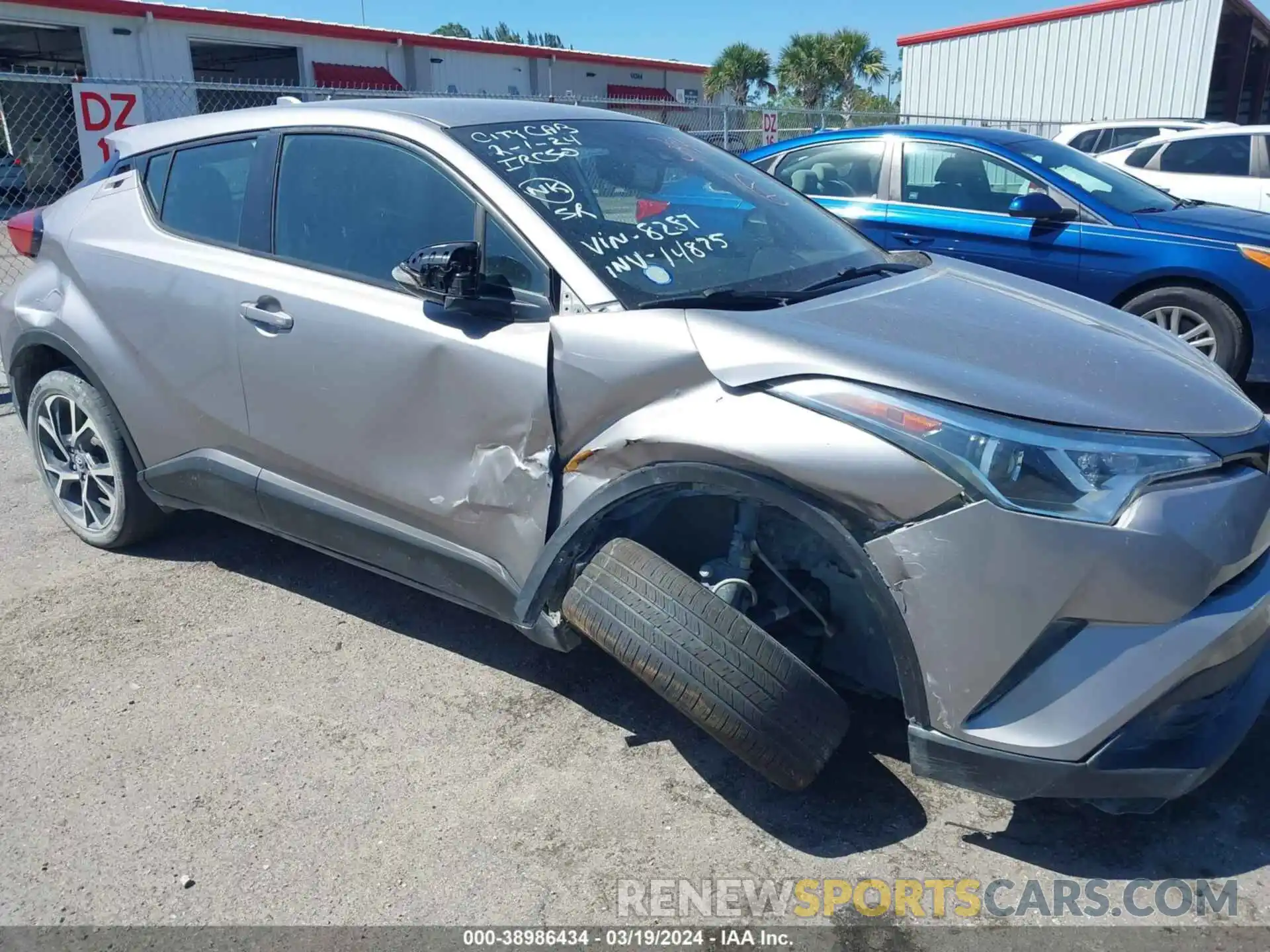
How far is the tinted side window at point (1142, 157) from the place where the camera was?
10.8 metres

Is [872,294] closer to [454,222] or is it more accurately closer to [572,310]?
[572,310]

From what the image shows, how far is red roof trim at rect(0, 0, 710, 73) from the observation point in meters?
22.8

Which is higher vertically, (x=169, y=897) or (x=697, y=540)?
(x=697, y=540)

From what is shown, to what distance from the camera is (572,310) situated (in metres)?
2.83

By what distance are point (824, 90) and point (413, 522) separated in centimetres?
4272

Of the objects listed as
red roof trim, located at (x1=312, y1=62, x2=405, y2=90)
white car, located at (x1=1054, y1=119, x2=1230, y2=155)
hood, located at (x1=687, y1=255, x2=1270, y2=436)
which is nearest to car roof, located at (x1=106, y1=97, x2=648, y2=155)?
hood, located at (x1=687, y1=255, x2=1270, y2=436)

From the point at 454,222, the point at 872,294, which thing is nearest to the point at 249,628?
the point at 454,222

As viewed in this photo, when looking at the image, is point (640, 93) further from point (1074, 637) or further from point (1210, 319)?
point (1074, 637)

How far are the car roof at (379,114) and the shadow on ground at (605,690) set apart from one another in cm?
159

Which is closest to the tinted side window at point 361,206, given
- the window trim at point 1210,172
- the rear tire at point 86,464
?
the rear tire at point 86,464

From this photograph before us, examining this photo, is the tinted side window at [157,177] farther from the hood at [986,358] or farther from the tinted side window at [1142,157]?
the tinted side window at [1142,157]

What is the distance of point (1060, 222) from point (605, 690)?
4.60 m

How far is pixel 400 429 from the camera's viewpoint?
3.14 meters

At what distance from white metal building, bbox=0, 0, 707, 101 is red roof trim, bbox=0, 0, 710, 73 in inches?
1.1
